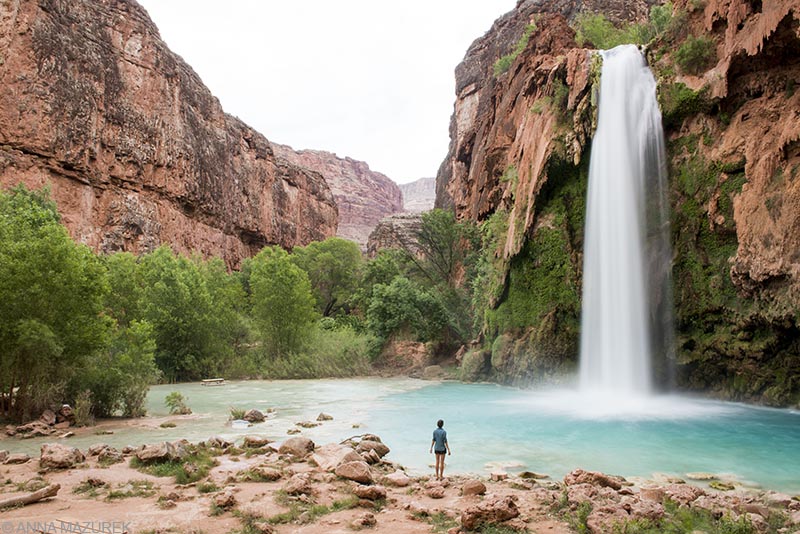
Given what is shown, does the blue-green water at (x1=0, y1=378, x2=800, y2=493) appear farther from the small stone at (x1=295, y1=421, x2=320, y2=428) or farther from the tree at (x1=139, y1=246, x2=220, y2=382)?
the tree at (x1=139, y1=246, x2=220, y2=382)

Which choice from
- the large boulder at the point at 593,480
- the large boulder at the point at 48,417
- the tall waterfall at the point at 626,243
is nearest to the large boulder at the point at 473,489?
the large boulder at the point at 593,480

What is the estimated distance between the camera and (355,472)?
21.1 feet

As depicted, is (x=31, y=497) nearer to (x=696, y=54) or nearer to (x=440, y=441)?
(x=440, y=441)

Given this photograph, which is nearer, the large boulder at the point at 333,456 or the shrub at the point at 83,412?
the large boulder at the point at 333,456

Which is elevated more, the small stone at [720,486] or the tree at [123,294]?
the tree at [123,294]

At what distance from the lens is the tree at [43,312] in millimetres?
10203

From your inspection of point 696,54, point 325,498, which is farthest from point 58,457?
point 696,54

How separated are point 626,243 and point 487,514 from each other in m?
15.6

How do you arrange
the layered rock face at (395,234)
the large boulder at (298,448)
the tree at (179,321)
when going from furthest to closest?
1. the layered rock face at (395,234)
2. the tree at (179,321)
3. the large boulder at (298,448)

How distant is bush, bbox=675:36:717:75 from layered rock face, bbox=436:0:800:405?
5cm

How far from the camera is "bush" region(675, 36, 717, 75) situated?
16.7 meters

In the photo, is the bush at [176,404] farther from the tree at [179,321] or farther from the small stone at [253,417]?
the tree at [179,321]

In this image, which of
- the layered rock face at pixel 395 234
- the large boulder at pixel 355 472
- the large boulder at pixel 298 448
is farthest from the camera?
the layered rock face at pixel 395 234

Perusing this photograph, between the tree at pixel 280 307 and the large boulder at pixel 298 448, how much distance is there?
21754 millimetres
